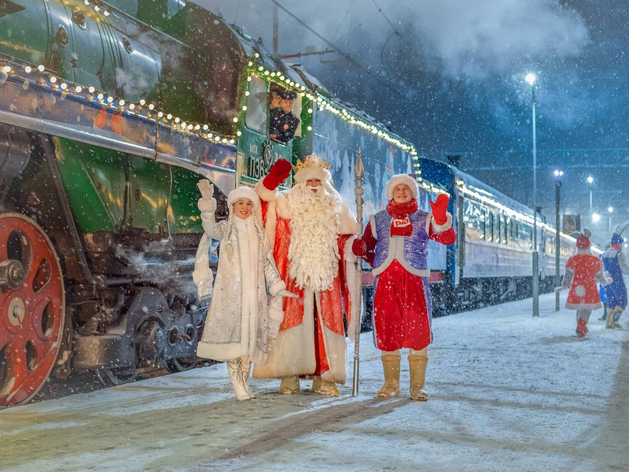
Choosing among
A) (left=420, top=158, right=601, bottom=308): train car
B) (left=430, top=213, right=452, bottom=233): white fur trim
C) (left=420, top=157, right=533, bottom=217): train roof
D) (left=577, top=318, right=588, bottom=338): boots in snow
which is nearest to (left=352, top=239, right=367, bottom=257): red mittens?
(left=430, top=213, right=452, bottom=233): white fur trim

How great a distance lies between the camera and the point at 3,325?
4.66m

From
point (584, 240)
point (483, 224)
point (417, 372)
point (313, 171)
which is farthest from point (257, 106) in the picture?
point (483, 224)

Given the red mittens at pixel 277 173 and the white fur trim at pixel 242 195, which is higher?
the red mittens at pixel 277 173

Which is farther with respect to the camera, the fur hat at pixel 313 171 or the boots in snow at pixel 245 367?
the fur hat at pixel 313 171

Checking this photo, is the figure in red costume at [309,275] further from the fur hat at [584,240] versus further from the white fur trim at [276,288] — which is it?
the fur hat at [584,240]

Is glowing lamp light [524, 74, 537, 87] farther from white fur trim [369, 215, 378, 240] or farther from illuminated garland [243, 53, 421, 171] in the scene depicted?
white fur trim [369, 215, 378, 240]

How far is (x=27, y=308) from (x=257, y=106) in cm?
335

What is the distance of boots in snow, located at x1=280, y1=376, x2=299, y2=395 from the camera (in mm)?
5629

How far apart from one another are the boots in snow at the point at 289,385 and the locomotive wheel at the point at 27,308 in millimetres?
1652

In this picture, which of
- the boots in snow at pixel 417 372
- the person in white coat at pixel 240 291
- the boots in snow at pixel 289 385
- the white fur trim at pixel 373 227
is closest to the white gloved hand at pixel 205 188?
the person in white coat at pixel 240 291

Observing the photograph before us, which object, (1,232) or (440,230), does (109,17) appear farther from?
(440,230)

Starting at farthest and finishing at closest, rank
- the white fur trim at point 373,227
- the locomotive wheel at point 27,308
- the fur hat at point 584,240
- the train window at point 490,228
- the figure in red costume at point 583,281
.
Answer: the train window at point 490,228 < the fur hat at point 584,240 < the figure in red costume at point 583,281 < the white fur trim at point 373,227 < the locomotive wheel at point 27,308

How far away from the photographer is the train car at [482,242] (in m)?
16.4

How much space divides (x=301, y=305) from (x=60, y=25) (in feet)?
8.94
